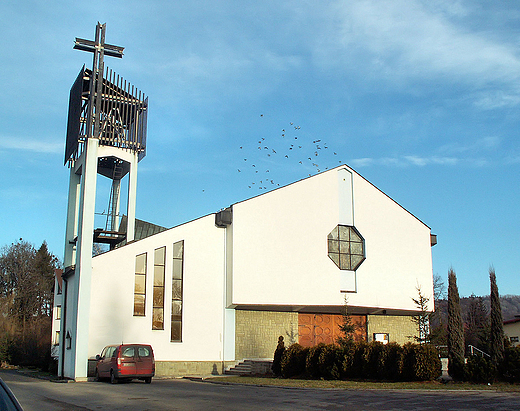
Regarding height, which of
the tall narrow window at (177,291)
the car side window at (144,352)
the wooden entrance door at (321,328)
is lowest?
the car side window at (144,352)

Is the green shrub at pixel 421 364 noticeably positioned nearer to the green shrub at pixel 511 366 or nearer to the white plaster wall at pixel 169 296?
the green shrub at pixel 511 366

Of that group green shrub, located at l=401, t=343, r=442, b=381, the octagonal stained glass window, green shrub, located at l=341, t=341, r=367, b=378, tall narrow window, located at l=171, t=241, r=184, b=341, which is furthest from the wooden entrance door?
green shrub, located at l=401, t=343, r=442, b=381

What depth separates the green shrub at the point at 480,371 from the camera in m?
18.4

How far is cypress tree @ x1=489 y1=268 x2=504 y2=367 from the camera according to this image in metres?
19.7

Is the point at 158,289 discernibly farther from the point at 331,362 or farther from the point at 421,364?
the point at 421,364

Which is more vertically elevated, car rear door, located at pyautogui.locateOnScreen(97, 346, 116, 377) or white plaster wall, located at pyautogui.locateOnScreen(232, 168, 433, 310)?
white plaster wall, located at pyautogui.locateOnScreen(232, 168, 433, 310)

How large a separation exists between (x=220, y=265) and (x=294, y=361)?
23.2 ft

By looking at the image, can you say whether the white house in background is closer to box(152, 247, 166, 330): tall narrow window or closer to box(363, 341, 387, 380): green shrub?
box(152, 247, 166, 330): tall narrow window

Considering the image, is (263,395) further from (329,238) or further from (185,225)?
(329,238)

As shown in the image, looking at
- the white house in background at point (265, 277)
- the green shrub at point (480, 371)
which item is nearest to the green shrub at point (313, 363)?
the white house in background at point (265, 277)

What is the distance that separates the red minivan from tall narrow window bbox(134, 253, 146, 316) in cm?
416

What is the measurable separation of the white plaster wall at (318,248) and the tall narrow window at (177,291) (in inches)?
110

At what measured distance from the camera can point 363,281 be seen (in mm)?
30281

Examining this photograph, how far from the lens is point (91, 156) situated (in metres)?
26.2
